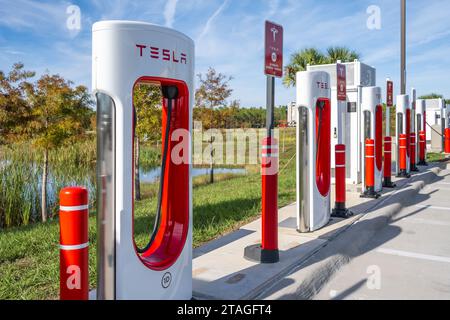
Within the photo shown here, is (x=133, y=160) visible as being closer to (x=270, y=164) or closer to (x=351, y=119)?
(x=270, y=164)

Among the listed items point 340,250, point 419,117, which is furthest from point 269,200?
point 419,117

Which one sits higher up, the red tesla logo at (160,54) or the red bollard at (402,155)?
the red tesla logo at (160,54)

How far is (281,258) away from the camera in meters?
4.50

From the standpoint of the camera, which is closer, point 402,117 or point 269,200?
point 269,200

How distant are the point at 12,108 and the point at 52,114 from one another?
89 centimetres

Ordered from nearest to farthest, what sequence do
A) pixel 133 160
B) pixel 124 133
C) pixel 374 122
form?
pixel 124 133 → pixel 133 160 → pixel 374 122

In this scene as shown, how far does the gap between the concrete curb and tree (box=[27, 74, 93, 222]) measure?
7155 mm

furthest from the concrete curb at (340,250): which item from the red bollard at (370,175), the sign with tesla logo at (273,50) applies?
the sign with tesla logo at (273,50)

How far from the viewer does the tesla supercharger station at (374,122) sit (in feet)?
28.6

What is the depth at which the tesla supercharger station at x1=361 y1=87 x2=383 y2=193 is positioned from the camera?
871 cm

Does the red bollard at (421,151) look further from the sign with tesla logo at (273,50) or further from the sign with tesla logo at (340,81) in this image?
the sign with tesla logo at (273,50)

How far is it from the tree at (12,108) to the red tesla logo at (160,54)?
8.03m

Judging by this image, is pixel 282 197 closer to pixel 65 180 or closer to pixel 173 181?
pixel 173 181

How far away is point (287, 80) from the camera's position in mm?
22859
